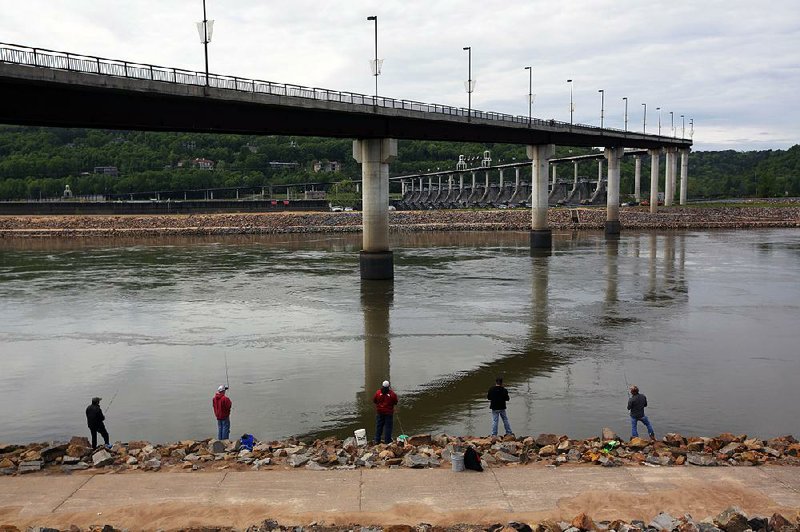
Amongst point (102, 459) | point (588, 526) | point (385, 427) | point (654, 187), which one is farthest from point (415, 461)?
point (654, 187)

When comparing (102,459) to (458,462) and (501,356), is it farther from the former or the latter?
(501,356)

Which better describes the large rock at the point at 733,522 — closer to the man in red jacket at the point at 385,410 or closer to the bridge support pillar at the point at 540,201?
the man in red jacket at the point at 385,410

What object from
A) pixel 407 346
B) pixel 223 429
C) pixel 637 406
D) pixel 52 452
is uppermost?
pixel 637 406

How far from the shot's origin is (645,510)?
42.7 feet

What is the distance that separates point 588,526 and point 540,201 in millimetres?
76302

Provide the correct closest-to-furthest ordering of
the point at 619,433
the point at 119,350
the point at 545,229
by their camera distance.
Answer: the point at 619,433 → the point at 119,350 → the point at 545,229

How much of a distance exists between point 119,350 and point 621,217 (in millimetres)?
107397

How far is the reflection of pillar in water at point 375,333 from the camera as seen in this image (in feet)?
85.2

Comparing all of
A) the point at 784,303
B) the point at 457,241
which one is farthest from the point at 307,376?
the point at 457,241

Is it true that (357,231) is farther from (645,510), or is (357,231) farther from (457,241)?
(645,510)

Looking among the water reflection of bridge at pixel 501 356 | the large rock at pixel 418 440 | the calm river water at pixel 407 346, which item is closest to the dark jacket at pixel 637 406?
the calm river water at pixel 407 346

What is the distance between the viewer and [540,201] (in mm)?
85875

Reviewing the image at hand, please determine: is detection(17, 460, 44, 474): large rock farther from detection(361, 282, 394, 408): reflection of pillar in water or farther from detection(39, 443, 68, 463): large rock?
detection(361, 282, 394, 408): reflection of pillar in water

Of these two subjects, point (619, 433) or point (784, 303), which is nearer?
point (619, 433)
